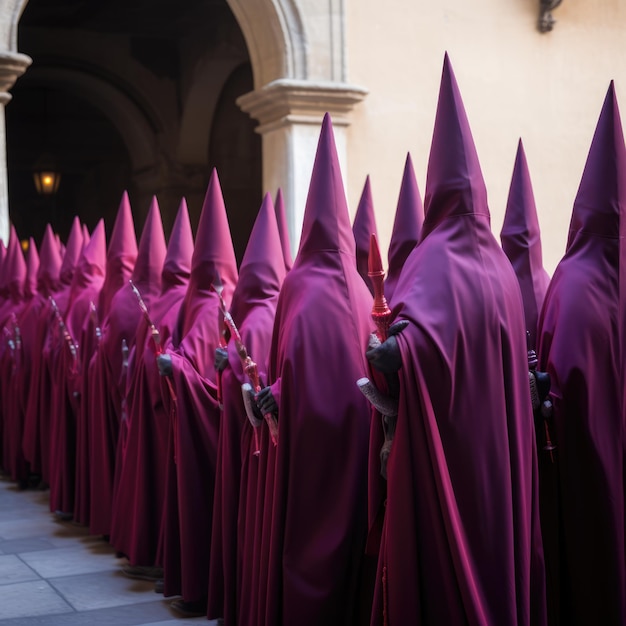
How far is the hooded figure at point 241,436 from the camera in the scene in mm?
4758

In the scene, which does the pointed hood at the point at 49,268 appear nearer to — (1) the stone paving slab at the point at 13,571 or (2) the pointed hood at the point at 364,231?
(1) the stone paving slab at the point at 13,571

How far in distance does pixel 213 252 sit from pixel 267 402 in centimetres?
172

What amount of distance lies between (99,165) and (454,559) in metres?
18.2

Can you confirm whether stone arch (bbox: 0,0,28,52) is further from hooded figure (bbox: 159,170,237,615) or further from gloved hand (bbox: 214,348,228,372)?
gloved hand (bbox: 214,348,228,372)

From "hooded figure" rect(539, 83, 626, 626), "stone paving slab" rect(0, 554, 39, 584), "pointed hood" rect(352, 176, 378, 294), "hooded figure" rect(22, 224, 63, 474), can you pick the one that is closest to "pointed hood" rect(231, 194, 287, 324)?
"pointed hood" rect(352, 176, 378, 294)

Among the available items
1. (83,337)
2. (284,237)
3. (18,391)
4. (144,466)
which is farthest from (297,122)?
(144,466)

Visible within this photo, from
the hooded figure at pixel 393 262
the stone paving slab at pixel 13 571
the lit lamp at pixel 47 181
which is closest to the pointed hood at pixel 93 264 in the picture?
the stone paving slab at pixel 13 571

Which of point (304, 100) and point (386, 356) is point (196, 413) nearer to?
point (386, 356)

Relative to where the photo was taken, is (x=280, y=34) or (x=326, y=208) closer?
(x=326, y=208)

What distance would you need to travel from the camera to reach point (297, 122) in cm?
1059

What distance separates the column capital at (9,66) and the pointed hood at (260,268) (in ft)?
16.7

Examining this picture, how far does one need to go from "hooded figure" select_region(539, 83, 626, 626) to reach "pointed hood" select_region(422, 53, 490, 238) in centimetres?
72

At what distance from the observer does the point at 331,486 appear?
4254 millimetres

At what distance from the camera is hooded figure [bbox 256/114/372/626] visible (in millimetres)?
4133
